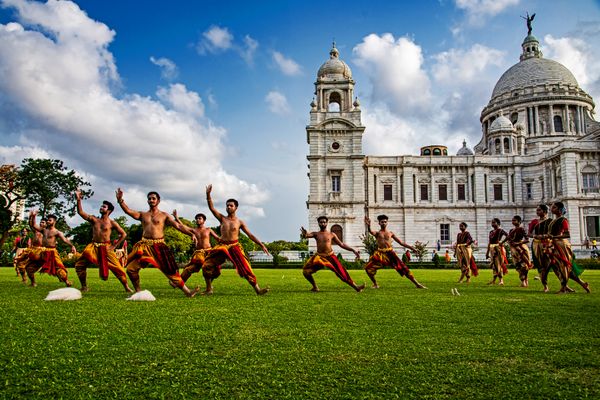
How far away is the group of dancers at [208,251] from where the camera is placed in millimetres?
8836

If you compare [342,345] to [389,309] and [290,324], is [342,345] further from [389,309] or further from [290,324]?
[389,309]

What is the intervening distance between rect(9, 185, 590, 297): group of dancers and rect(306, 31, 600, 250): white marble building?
2909 centimetres

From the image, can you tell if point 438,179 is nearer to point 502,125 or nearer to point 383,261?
point 502,125

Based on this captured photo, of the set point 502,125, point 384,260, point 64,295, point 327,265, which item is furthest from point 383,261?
point 502,125

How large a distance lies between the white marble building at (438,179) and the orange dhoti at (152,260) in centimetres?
3309

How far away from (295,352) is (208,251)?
6.11 m

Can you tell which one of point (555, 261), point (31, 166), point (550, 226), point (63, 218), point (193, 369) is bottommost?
point (193, 369)

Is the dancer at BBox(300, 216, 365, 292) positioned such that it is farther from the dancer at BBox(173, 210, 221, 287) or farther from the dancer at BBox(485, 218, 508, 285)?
the dancer at BBox(485, 218, 508, 285)

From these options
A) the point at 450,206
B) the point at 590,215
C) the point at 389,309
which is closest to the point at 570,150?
the point at 590,215

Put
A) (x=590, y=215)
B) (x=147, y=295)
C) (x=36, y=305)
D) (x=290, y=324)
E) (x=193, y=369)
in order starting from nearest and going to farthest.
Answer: (x=193, y=369) → (x=290, y=324) → (x=36, y=305) → (x=147, y=295) → (x=590, y=215)

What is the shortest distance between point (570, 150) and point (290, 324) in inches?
1761

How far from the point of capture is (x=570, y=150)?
4316 cm

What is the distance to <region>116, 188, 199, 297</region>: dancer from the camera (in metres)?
8.66

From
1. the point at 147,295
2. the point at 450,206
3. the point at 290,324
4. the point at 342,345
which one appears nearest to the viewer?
the point at 342,345
